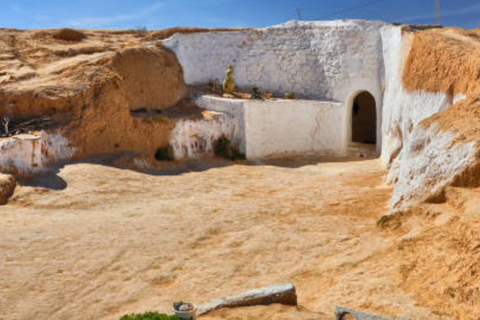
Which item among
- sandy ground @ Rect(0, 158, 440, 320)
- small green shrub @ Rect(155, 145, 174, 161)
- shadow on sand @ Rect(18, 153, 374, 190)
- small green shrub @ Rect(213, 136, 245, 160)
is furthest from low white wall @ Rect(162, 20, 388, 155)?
sandy ground @ Rect(0, 158, 440, 320)

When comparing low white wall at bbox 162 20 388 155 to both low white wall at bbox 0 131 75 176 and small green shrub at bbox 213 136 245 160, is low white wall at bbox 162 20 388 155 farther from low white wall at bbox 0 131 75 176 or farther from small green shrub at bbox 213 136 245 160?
low white wall at bbox 0 131 75 176

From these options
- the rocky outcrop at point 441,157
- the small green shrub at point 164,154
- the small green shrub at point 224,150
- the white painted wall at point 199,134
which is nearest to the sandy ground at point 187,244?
the rocky outcrop at point 441,157

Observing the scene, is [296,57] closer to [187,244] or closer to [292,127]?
[292,127]

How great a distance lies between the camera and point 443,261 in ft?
A: 19.4

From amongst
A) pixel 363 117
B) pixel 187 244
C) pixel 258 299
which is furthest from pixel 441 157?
pixel 363 117

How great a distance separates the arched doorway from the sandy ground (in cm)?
825

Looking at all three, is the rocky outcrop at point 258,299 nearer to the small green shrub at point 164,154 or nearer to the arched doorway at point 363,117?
the small green shrub at point 164,154

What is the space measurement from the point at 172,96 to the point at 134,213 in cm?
790

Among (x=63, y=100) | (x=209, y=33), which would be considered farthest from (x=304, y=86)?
(x=63, y=100)

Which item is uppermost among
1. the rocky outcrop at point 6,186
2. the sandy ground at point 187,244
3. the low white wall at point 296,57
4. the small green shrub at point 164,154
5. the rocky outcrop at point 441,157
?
the low white wall at point 296,57

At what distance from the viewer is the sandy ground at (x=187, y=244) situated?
6004 mm

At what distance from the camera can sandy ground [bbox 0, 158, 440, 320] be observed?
6004mm

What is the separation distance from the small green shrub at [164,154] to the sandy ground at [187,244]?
1.91m

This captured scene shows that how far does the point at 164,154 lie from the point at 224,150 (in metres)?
2.25
